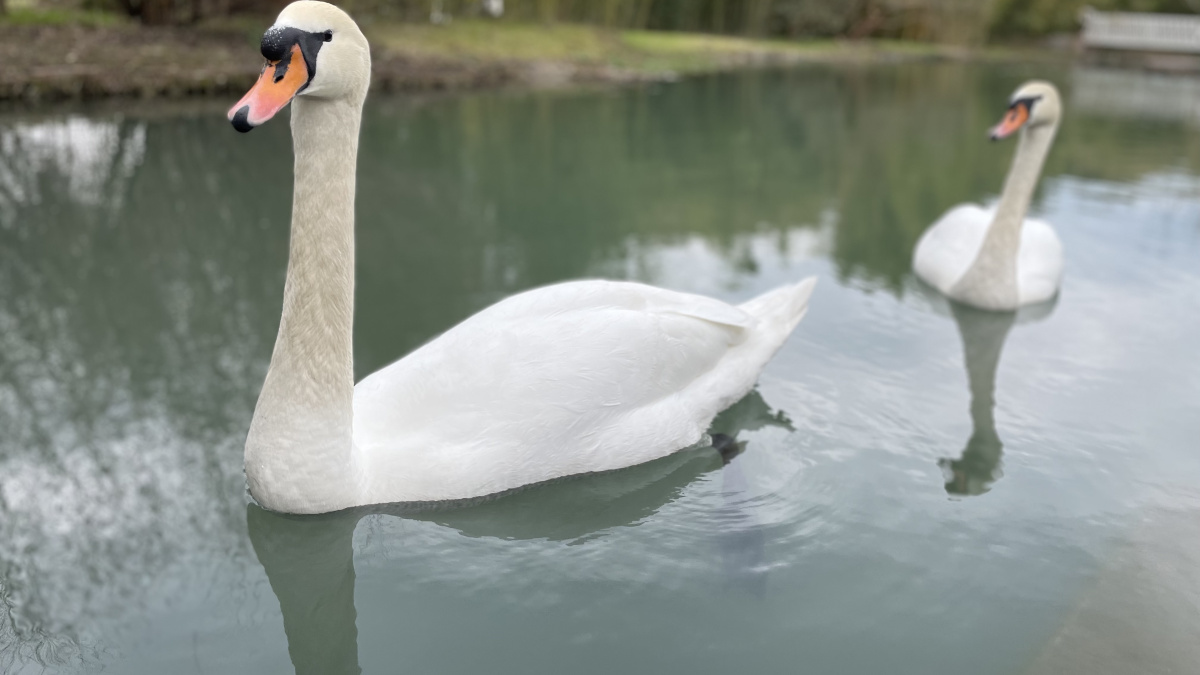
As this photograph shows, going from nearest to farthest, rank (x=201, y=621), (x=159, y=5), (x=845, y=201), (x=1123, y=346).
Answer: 1. (x=201, y=621)
2. (x=1123, y=346)
3. (x=845, y=201)
4. (x=159, y=5)

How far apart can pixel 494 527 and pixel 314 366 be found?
2.82 ft

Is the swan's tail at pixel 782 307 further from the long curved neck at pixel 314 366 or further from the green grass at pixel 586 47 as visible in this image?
the green grass at pixel 586 47

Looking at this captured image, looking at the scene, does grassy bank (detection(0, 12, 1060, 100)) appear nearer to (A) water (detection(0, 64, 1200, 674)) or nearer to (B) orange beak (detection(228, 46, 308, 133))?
(A) water (detection(0, 64, 1200, 674))

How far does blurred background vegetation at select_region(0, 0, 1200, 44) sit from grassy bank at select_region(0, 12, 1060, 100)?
87cm

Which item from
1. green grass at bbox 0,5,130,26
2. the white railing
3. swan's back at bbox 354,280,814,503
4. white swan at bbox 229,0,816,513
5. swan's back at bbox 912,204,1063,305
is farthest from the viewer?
the white railing

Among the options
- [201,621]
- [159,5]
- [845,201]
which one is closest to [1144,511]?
[201,621]

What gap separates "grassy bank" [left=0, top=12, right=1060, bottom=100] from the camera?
1373cm

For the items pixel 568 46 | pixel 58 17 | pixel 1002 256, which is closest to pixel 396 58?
pixel 58 17

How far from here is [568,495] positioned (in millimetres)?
3611

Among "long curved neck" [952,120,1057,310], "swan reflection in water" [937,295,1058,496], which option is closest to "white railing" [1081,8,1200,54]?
"long curved neck" [952,120,1057,310]

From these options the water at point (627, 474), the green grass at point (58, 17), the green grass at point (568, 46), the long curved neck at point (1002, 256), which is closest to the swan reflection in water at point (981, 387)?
the water at point (627, 474)

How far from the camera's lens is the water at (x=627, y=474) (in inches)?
114

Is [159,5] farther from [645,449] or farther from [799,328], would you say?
[645,449]

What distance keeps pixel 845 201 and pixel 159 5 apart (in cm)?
1568
